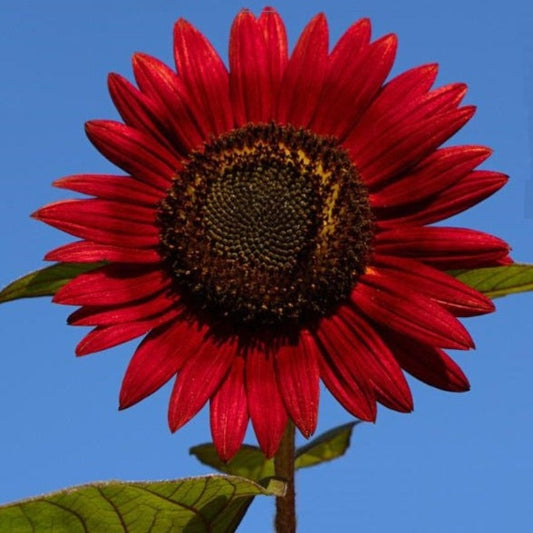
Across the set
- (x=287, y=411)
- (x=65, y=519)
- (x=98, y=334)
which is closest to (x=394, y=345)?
(x=287, y=411)

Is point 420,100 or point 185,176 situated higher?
point 420,100

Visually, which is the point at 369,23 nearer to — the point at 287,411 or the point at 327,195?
the point at 327,195

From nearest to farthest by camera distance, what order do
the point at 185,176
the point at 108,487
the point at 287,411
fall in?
the point at 108,487 → the point at 287,411 → the point at 185,176

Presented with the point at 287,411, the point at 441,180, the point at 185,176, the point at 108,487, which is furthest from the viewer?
the point at 185,176

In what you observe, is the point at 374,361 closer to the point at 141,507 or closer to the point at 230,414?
the point at 230,414

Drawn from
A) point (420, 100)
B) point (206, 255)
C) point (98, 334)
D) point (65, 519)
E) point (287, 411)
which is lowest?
point (65, 519)

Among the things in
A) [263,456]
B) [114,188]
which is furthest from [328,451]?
[114,188]
